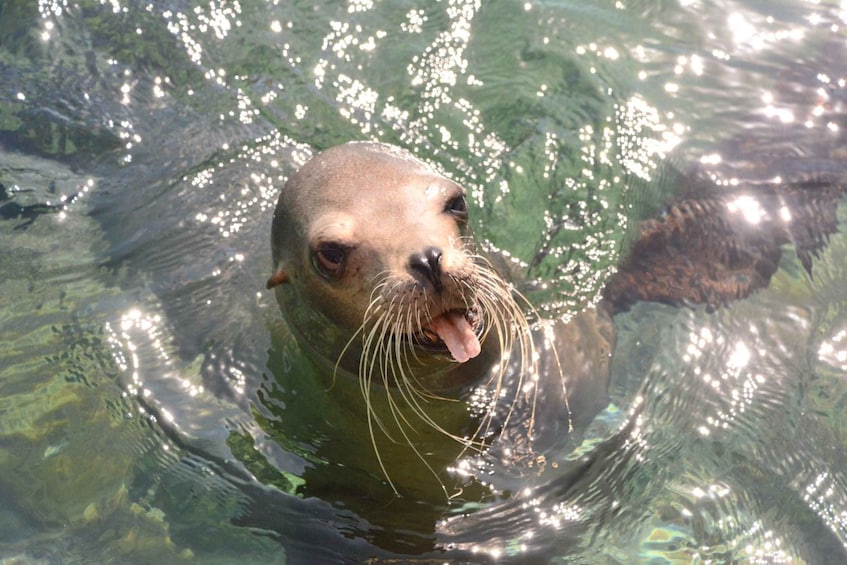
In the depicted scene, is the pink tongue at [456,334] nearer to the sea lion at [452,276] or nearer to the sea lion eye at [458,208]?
the sea lion at [452,276]

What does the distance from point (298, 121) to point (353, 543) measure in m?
2.85

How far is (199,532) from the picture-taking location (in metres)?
4.64

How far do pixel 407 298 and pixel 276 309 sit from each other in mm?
1576

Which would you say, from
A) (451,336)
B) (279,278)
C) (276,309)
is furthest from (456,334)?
(276,309)

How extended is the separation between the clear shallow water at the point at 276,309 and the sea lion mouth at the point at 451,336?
0.90 m

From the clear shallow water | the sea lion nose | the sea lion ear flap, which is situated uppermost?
the sea lion nose

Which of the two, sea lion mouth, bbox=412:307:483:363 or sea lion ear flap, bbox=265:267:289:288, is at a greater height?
sea lion mouth, bbox=412:307:483:363

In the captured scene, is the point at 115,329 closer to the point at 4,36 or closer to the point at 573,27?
the point at 4,36

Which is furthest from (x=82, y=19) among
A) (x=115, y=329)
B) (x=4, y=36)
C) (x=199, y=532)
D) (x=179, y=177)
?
(x=199, y=532)

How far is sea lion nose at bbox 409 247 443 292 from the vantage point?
12.1ft

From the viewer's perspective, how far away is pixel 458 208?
4.26m

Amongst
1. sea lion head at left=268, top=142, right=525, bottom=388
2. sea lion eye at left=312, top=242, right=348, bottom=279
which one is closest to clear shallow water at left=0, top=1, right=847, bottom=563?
sea lion head at left=268, top=142, right=525, bottom=388

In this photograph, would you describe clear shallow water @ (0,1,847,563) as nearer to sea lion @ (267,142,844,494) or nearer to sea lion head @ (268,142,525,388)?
sea lion @ (267,142,844,494)

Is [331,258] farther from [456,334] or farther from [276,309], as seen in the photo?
[276,309]
